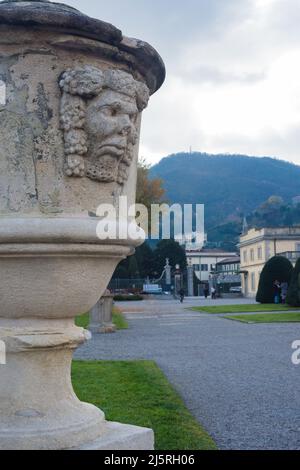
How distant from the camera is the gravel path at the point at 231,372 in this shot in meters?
5.10

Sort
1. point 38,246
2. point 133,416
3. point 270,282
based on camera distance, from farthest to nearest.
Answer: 1. point 270,282
2. point 133,416
3. point 38,246

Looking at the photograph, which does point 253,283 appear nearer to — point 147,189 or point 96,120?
point 147,189

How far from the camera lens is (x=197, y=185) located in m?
186

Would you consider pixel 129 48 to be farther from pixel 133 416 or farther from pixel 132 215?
pixel 133 416

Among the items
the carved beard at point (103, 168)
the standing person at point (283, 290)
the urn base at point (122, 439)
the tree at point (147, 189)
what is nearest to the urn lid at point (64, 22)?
the carved beard at point (103, 168)

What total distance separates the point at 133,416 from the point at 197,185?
600 ft

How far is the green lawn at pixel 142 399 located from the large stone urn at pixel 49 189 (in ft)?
5.81

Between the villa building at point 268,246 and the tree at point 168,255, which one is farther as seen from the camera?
the tree at point 168,255

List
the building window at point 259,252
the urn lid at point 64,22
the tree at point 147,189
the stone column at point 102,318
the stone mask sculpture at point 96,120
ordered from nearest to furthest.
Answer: the urn lid at point 64,22 → the stone mask sculpture at point 96,120 → the stone column at point 102,318 → the tree at point 147,189 → the building window at point 259,252

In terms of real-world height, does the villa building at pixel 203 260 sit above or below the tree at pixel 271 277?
above

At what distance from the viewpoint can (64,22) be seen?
255 cm

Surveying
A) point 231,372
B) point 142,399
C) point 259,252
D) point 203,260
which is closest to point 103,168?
point 142,399

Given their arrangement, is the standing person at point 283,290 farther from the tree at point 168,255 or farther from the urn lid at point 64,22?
the tree at point 168,255
